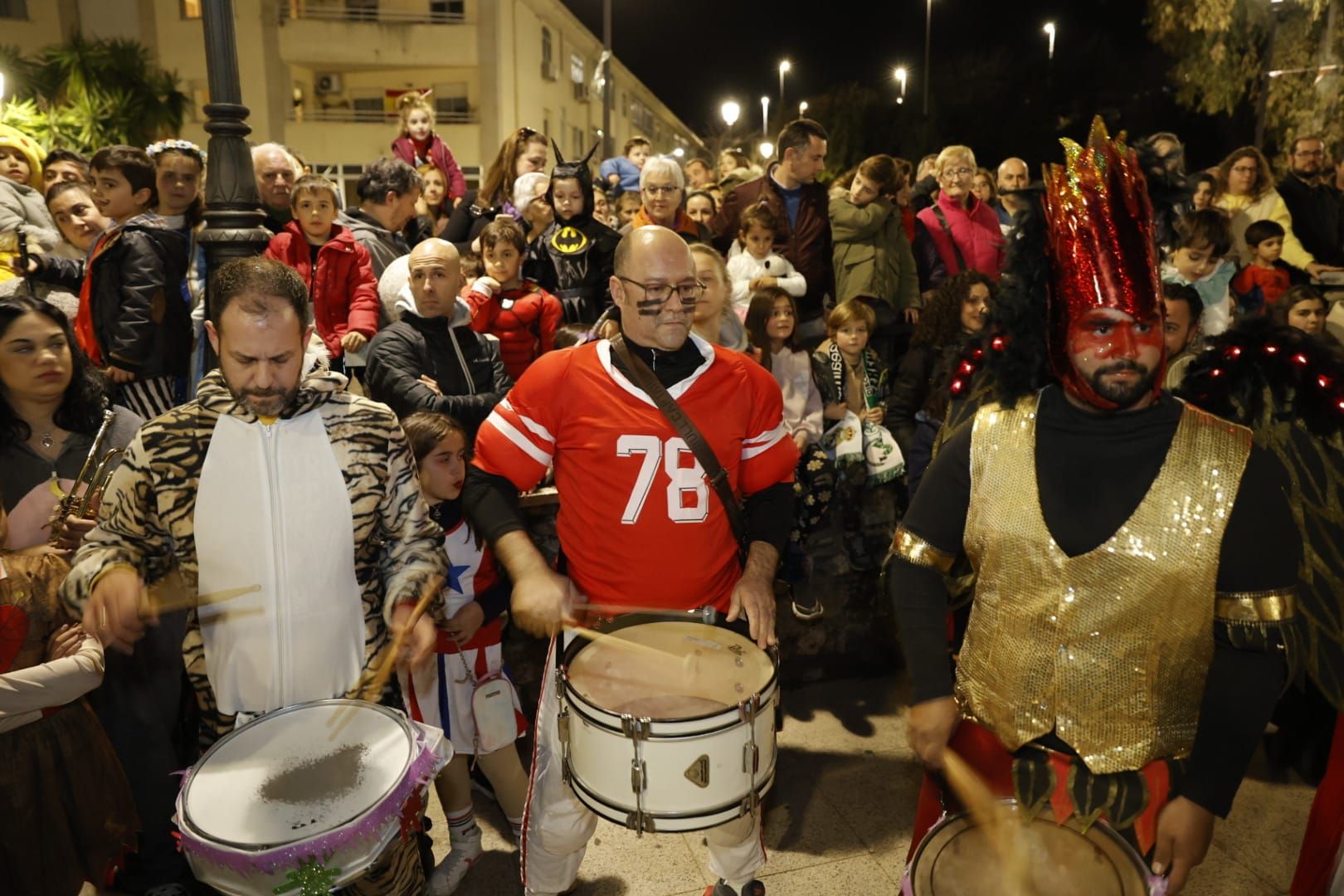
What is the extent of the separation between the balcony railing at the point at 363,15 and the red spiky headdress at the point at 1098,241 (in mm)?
28973

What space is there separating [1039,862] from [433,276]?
362 cm

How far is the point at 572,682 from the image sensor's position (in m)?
2.56

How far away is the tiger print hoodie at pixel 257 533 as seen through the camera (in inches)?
97.7

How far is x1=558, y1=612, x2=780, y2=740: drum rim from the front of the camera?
2.30m

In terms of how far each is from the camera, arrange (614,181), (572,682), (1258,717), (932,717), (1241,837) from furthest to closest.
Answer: (614,181), (1241,837), (572,682), (932,717), (1258,717)

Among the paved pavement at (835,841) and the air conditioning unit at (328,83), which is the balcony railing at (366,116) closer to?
the air conditioning unit at (328,83)

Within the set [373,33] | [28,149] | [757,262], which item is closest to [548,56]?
[373,33]

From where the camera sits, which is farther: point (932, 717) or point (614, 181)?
point (614, 181)

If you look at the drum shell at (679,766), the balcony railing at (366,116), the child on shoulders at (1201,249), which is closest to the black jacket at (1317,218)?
the child on shoulders at (1201,249)

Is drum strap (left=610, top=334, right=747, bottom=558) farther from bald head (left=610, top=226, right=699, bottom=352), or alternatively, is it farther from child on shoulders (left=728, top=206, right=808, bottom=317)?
child on shoulders (left=728, top=206, right=808, bottom=317)

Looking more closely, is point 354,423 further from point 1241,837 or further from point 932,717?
point 1241,837

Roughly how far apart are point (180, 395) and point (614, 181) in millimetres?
6043

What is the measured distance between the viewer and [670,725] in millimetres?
2297

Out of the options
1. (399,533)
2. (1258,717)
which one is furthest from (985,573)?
(399,533)
